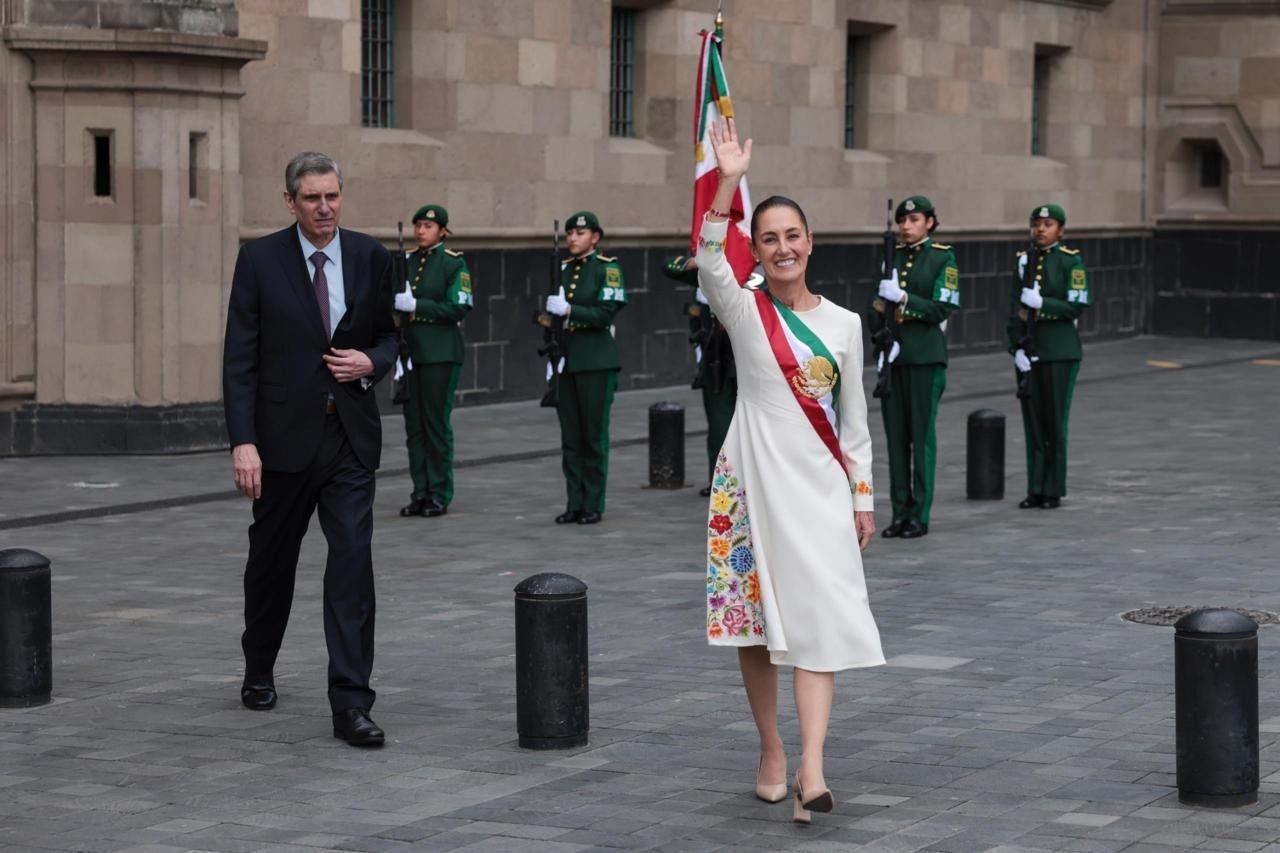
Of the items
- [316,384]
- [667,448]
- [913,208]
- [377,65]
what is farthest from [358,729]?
[377,65]

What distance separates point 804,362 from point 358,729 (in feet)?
6.43

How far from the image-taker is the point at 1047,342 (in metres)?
14.4

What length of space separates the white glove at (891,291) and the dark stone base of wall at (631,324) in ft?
10.5

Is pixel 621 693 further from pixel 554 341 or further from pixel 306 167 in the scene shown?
pixel 554 341

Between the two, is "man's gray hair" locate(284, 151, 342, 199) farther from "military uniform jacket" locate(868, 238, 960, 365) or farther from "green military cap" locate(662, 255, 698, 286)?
"military uniform jacket" locate(868, 238, 960, 365)

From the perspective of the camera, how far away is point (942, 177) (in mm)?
28141

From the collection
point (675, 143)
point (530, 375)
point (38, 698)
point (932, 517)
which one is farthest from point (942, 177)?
point (38, 698)

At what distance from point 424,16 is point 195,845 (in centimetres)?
1510

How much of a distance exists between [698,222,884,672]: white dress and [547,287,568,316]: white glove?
7.02 m

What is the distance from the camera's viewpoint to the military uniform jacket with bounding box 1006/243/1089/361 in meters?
14.2

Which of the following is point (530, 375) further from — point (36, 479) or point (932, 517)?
point (932, 517)

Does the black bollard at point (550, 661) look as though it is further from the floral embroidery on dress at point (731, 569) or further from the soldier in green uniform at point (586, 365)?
the soldier in green uniform at point (586, 365)

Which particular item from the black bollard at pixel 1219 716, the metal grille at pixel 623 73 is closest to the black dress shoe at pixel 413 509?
the black bollard at pixel 1219 716

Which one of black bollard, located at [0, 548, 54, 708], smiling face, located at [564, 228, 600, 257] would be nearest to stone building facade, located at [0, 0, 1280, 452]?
smiling face, located at [564, 228, 600, 257]
